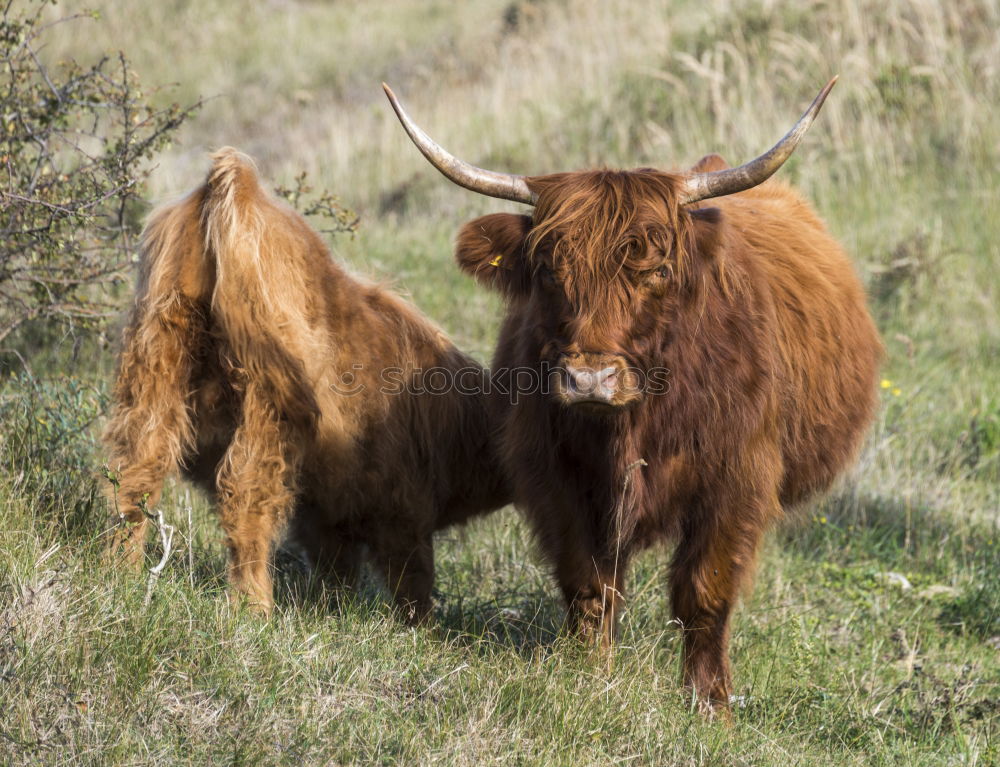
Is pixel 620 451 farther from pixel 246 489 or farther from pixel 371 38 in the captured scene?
pixel 371 38

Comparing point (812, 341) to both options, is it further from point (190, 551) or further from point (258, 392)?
point (190, 551)

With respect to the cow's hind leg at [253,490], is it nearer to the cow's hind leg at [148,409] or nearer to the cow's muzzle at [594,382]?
the cow's hind leg at [148,409]

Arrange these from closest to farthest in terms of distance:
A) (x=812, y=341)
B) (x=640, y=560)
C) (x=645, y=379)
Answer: (x=645, y=379) < (x=812, y=341) < (x=640, y=560)

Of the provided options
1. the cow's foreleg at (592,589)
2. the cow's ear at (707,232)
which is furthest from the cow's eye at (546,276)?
the cow's foreleg at (592,589)

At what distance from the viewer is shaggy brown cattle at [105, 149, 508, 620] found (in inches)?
151

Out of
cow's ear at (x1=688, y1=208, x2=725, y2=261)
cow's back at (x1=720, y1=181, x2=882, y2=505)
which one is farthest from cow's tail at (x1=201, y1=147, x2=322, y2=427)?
cow's back at (x1=720, y1=181, x2=882, y2=505)

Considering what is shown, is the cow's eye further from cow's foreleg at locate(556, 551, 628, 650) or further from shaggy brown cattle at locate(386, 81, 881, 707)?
cow's foreleg at locate(556, 551, 628, 650)

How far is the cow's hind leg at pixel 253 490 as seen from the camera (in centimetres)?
392

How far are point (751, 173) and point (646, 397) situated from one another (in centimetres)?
79

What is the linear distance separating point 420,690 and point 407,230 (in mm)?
6605

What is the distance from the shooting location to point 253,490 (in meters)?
3.94

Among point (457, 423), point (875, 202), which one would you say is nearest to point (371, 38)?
point (875, 202)

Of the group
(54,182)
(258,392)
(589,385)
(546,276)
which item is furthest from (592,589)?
(54,182)

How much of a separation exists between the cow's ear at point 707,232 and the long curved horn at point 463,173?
56cm
